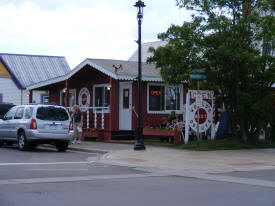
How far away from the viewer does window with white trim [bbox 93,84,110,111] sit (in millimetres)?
26219

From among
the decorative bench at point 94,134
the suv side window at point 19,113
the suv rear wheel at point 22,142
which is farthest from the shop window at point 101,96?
the suv rear wheel at point 22,142

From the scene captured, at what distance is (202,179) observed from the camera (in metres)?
11.7

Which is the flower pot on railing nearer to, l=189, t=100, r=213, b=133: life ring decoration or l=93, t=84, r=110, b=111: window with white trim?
l=93, t=84, r=110, b=111: window with white trim

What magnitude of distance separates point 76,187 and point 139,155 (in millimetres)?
7256

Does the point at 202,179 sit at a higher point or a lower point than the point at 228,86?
lower

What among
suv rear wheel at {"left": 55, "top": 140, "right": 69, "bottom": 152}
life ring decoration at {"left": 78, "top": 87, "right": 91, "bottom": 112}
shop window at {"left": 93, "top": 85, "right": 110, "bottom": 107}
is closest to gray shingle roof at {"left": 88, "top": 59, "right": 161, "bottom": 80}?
shop window at {"left": 93, "top": 85, "right": 110, "bottom": 107}

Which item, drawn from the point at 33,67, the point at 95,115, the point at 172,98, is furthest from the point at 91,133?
the point at 33,67

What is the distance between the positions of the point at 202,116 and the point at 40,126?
6.45 m

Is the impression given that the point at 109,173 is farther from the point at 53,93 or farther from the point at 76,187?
the point at 53,93

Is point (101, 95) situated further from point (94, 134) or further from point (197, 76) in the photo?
point (197, 76)

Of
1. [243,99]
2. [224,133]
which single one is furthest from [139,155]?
[224,133]

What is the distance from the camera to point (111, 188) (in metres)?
9.76

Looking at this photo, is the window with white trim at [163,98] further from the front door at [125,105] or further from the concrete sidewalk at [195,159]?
the concrete sidewalk at [195,159]

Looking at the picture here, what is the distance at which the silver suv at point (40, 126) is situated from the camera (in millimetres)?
18406
